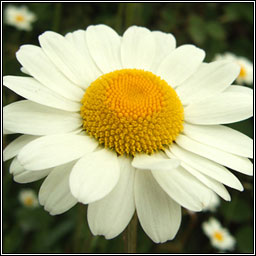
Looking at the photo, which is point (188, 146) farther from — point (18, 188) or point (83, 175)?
point (18, 188)

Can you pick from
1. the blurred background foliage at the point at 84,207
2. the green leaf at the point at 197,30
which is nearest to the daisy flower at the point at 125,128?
the blurred background foliage at the point at 84,207

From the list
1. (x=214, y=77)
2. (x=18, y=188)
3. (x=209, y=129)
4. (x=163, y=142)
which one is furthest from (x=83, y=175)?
Answer: (x=18, y=188)

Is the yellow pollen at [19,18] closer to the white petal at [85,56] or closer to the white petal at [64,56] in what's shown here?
the white petal at [85,56]

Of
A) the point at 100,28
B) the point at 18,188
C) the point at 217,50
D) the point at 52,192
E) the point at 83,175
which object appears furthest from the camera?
the point at 217,50

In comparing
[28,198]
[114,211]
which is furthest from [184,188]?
[28,198]

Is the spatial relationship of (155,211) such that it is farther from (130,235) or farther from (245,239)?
(245,239)
